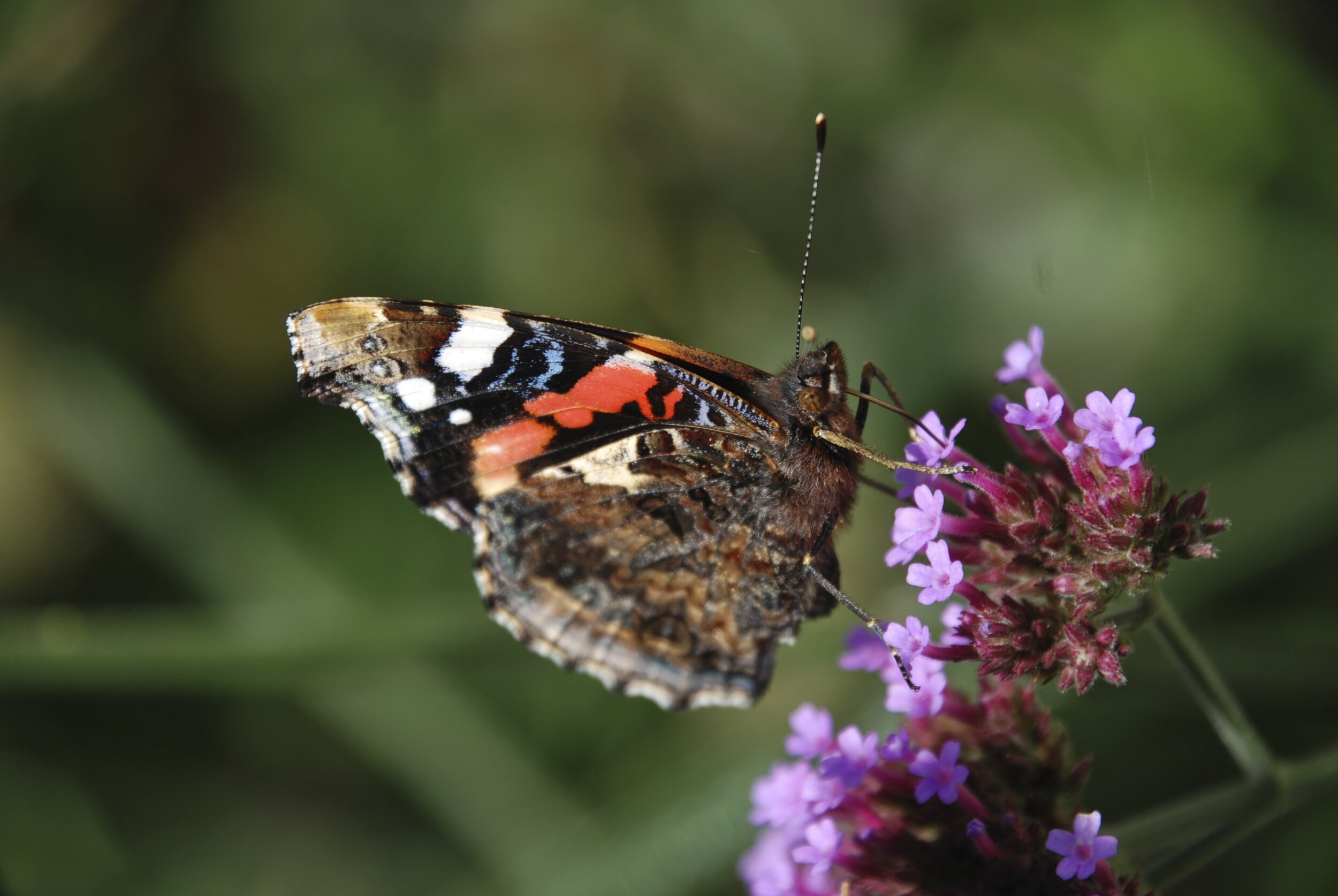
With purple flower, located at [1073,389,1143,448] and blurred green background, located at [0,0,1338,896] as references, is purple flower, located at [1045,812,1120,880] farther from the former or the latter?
blurred green background, located at [0,0,1338,896]

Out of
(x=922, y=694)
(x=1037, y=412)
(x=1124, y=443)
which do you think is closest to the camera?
(x=1124, y=443)

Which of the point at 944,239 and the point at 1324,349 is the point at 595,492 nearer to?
the point at 944,239

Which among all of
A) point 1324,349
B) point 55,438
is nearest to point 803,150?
point 1324,349

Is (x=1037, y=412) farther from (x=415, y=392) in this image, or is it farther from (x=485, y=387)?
(x=415, y=392)

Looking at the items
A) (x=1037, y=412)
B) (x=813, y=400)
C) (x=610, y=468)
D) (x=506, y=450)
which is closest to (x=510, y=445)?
(x=506, y=450)

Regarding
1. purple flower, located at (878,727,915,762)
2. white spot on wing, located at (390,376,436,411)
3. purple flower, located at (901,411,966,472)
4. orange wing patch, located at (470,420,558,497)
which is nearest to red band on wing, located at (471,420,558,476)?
orange wing patch, located at (470,420,558,497)

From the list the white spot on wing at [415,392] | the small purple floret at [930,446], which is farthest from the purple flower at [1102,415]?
the white spot on wing at [415,392]
